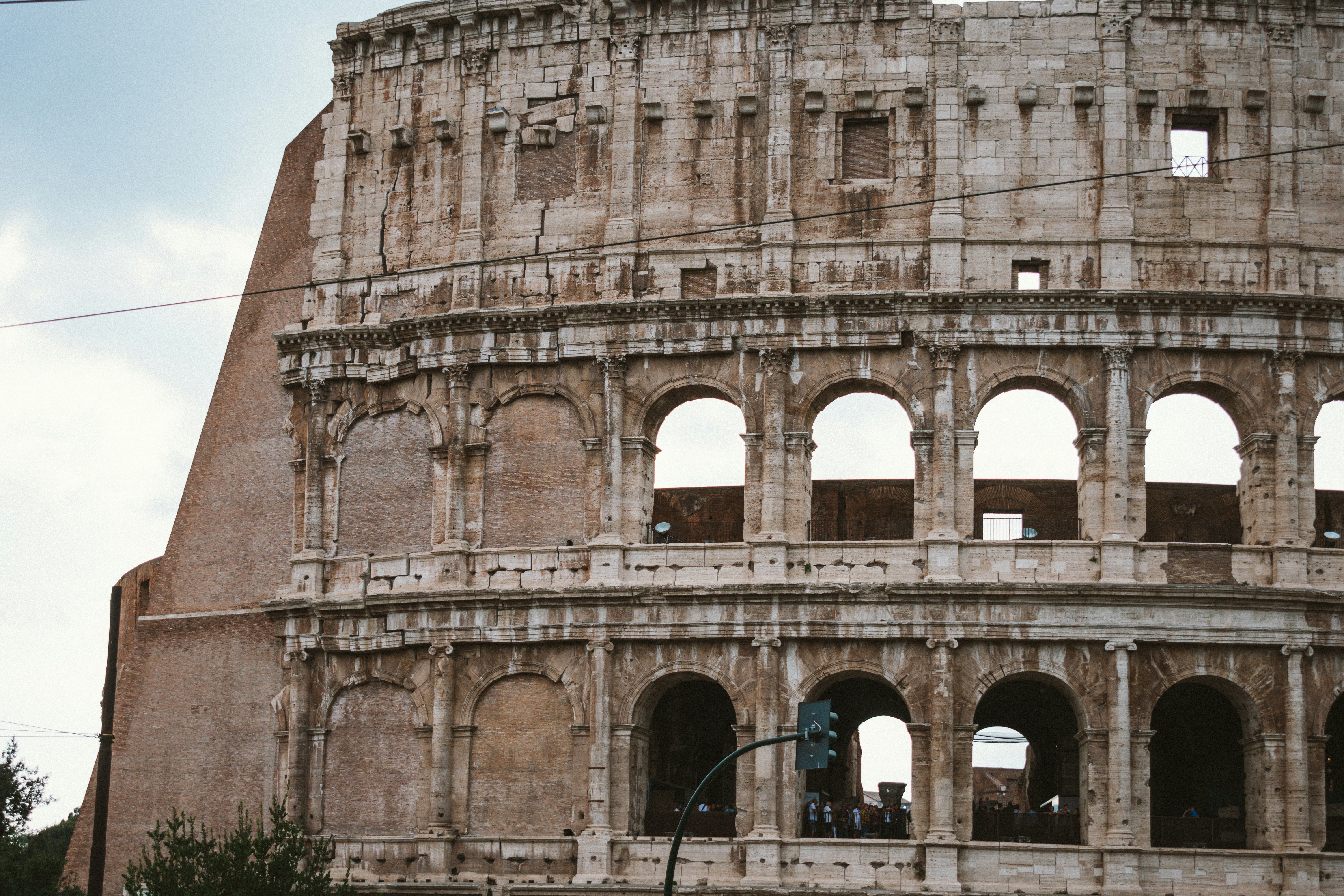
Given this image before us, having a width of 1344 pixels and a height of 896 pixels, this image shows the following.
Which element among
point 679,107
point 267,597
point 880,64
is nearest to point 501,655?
point 267,597

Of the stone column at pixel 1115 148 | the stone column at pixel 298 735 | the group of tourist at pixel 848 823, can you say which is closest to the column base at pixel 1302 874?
the group of tourist at pixel 848 823

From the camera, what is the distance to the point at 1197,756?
102 ft

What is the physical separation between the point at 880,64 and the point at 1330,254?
8060 millimetres

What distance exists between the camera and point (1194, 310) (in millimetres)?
28719

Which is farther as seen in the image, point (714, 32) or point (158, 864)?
point (714, 32)

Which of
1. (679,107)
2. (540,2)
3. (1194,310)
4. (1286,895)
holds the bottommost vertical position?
(1286,895)

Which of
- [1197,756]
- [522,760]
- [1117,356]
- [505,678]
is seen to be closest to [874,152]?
[1117,356]

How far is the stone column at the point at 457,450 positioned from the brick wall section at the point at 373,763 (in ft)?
9.09

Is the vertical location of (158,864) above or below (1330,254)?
below

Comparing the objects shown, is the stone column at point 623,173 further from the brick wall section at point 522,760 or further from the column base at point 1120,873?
the column base at point 1120,873

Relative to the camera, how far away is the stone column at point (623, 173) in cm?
3008

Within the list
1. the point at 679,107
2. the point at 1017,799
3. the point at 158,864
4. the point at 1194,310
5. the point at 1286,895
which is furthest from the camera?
the point at 1017,799

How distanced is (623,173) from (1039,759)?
1387 cm

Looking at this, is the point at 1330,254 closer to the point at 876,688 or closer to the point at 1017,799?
the point at 876,688
